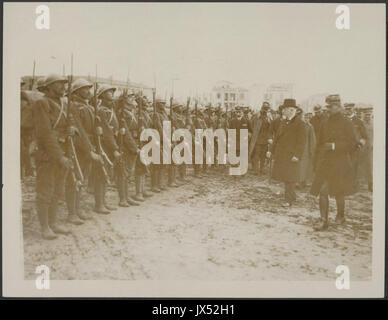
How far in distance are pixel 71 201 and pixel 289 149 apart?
6.62ft

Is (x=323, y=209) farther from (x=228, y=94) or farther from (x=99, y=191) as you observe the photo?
(x=99, y=191)

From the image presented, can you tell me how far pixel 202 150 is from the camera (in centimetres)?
404

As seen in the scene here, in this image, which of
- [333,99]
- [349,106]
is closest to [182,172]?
[333,99]

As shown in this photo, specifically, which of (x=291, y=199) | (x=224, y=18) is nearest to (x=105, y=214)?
(x=291, y=199)

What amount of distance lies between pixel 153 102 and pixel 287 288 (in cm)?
209

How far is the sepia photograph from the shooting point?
3.89 metres

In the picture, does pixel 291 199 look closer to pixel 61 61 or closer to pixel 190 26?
pixel 190 26

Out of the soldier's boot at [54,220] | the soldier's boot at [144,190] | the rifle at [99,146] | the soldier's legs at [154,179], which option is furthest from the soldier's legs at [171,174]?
the soldier's boot at [54,220]

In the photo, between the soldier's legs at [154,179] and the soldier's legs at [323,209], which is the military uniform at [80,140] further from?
the soldier's legs at [323,209]

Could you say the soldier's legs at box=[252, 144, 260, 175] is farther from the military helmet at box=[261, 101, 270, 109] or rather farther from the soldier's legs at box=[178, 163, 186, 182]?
the soldier's legs at box=[178, 163, 186, 182]

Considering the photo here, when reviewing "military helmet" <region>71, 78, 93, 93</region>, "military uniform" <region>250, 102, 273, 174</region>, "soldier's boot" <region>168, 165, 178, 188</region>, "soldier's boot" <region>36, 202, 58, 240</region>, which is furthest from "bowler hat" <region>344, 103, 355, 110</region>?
"soldier's boot" <region>36, 202, 58, 240</region>

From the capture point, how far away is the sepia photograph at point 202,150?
153 inches

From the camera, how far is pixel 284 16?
3.99 m

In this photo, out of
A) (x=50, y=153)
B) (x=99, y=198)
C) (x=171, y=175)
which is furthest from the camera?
(x=171, y=175)
